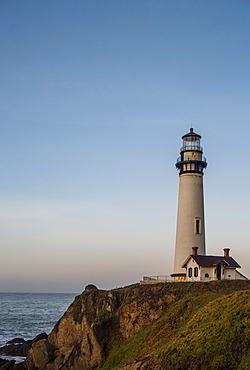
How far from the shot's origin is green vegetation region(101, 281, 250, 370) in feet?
81.8

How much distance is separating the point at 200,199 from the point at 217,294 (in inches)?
544

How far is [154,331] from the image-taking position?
35031mm

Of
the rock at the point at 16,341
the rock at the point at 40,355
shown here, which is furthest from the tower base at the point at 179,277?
the rock at the point at 16,341

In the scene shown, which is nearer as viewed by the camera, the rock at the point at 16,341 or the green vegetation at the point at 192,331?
the green vegetation at the point at 192,331

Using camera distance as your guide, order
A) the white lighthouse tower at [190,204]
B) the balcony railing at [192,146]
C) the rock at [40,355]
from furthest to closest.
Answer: the balcony railing at [192,146] → the white lighthouse tower at [190,204] → the rock at [40,355]

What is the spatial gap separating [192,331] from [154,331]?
730 cm

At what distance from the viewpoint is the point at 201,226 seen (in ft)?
158

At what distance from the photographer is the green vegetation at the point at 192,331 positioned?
982 inches

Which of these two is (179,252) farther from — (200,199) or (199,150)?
(199,150)

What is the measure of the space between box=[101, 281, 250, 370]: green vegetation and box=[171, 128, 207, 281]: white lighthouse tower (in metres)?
7.49

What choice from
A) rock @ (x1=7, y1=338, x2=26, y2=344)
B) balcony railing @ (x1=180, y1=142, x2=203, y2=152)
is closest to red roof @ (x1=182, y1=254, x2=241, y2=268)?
balcony railing @ (x1=180, y1=142, x2=203, y2=152)

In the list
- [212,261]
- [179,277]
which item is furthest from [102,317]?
[212,261]

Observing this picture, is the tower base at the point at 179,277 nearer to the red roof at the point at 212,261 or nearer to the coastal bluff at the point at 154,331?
the red roof at the point at 212,261

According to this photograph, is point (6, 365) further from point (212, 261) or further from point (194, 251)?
point (212, 261)
